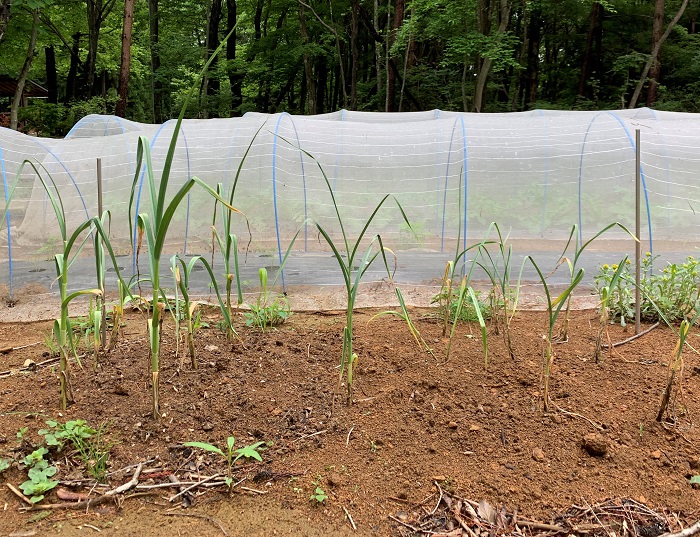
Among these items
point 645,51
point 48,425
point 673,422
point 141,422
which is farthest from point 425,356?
point 645,51

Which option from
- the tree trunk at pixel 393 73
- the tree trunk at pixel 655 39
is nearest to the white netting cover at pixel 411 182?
the tree trunk at pixel 393 73

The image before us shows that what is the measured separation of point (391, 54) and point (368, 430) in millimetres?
12113

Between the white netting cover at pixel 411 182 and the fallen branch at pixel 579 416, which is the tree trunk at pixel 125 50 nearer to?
the white netting cover at pixel 411 182

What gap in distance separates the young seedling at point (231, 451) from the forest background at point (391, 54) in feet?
35.3

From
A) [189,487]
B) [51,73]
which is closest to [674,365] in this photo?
[189,487]

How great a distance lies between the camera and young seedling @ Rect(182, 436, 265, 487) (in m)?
1.74

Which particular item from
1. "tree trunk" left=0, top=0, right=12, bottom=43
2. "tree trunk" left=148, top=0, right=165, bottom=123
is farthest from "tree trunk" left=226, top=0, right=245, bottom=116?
"tree trunk" left=0, top=0, right=12, bottom=43

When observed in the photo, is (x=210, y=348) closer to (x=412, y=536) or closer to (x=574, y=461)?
(x=412, y=536)

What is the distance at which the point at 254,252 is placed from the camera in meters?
5.94

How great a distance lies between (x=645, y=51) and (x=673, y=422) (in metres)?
16.0

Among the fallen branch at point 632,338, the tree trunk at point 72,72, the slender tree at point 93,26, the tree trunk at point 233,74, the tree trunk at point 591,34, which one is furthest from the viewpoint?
the tree trunk at point 72,72

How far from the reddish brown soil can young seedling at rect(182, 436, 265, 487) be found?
0.05 metres

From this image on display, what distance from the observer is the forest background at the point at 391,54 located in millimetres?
11953

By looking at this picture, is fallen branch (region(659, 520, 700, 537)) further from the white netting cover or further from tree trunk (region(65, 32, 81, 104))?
tree trunk (region(65, 32, 81, 104))
